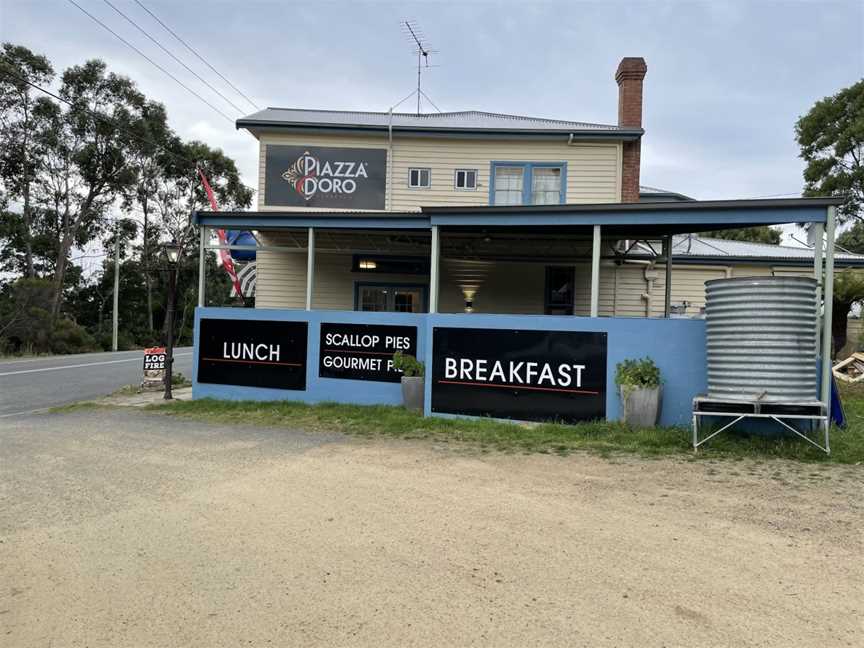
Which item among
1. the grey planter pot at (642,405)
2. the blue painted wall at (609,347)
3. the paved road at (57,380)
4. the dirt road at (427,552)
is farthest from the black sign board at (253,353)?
the grey planter pot at (642,405)

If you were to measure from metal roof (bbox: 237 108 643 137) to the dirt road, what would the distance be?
394 inches

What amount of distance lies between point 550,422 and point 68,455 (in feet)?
21.1

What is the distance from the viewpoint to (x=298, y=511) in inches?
203

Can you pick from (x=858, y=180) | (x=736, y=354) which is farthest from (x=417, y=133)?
(x=858, y=180)

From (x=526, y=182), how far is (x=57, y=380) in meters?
14.0

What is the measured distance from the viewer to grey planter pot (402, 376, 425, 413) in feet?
34.2

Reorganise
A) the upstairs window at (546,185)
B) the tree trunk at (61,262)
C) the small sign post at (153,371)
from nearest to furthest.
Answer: the small sign post at (153,371), the upstairs window at (546,185), the tree trunk at (61,262)

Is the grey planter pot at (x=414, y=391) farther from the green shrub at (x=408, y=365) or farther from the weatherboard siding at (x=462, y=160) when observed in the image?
the weatherboard siding at (x=462, y=160)

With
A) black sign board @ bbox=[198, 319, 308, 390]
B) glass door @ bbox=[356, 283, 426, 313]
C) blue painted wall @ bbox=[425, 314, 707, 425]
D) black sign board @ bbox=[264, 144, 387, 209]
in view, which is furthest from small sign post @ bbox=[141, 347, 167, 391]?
blue painted wall @ bbox=[425, 314, 707, 425]

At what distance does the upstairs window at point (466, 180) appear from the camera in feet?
50.3

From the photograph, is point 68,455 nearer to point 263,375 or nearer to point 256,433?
point 256,433

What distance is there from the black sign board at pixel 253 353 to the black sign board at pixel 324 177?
4.46m

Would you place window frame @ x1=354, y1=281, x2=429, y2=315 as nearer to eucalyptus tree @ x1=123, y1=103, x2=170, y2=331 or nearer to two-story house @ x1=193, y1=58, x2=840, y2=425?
two-story house @ x1=193, y1=58, x2=840, y2=425

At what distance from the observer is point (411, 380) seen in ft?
34.2
